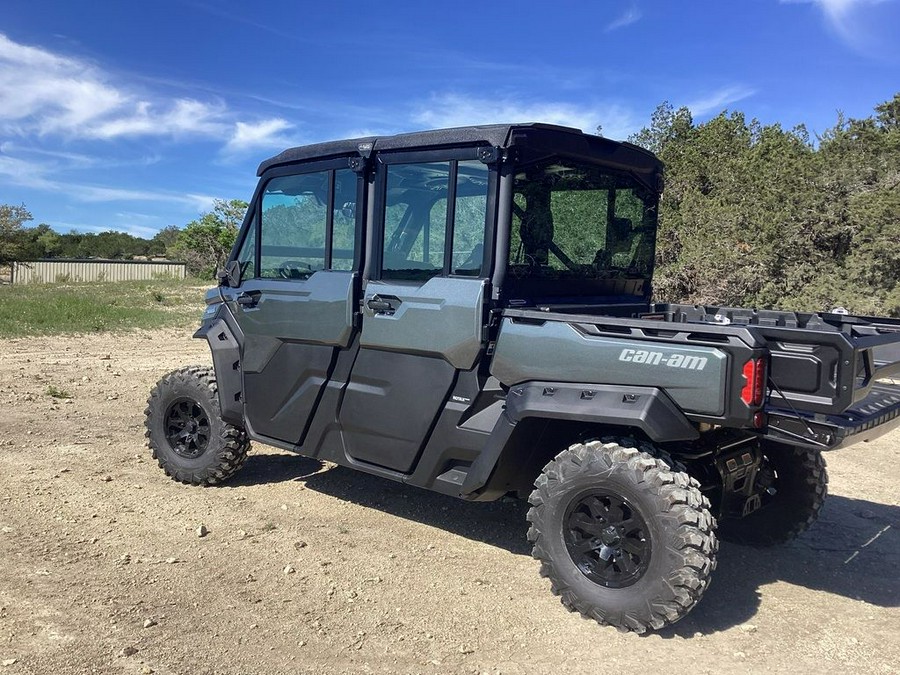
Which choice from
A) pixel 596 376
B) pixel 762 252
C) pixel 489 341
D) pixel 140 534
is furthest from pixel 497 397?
pixel 762 252

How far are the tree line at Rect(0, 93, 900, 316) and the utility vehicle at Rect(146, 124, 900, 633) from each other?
7383 mm

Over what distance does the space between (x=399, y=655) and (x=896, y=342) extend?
A: 9.45ft

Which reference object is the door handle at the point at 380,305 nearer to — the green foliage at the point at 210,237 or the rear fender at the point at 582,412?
the rear fender at the point at 582,412

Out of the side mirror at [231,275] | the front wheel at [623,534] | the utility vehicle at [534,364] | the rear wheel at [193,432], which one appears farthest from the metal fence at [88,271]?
the front wheel at [623,534]

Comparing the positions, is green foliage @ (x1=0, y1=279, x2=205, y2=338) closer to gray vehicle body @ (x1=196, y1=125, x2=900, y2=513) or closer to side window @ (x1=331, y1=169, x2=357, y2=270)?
gray vehicle body @ (x1=196, y1=125, x2=900, y2=513)

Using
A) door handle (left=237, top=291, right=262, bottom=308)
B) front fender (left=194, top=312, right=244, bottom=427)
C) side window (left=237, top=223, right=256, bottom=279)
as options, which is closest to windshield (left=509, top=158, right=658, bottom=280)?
door handle (left=237, top=291, right=262, bottom=308)

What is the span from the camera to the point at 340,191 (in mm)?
5164

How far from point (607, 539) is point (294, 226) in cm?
300

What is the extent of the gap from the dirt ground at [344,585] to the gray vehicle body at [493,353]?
544 millimetres

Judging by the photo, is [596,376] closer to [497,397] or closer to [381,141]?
[497,397]

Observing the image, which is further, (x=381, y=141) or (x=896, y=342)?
(x=381, y=141)

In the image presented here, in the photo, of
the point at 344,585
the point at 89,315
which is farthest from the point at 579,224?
the point at 89,315

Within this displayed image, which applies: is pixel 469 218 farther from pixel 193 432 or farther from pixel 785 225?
pixel 785 225

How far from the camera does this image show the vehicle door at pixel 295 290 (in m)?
5.10
